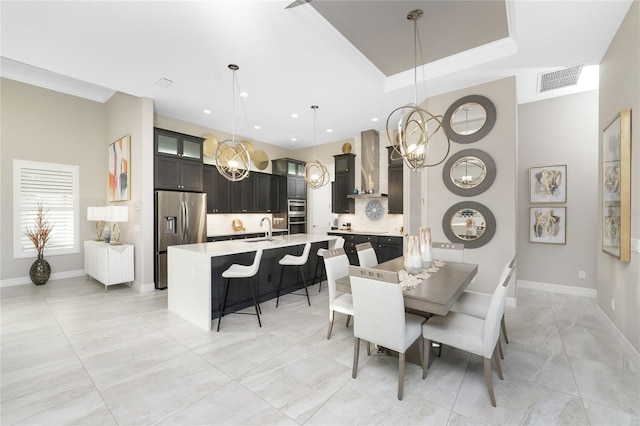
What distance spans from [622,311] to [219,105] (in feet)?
20.3

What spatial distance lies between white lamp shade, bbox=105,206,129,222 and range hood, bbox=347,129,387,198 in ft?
15.3

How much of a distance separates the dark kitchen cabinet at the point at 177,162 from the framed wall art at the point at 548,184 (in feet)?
20.1

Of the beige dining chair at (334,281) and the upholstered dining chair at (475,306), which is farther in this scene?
the beige dining chair at (334,281)

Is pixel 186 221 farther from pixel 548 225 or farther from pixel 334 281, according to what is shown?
pixel 548 225

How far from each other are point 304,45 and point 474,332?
11.0 ft

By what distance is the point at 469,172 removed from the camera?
4.14 m

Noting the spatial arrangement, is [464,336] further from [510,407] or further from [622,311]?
[622,311]

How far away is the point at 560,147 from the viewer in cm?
454

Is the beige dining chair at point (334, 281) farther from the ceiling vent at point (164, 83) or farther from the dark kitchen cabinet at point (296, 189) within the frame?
the dark kitchen cabinet at point (296, 189)

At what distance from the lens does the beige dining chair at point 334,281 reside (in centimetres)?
281

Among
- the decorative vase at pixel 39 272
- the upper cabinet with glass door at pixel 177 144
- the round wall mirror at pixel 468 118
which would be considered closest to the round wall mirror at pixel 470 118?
the round wall mirror at pixel 468 118

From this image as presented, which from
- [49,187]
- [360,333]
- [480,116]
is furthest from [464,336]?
[49,187]

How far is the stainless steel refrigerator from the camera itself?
488cm

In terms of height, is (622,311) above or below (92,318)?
above
